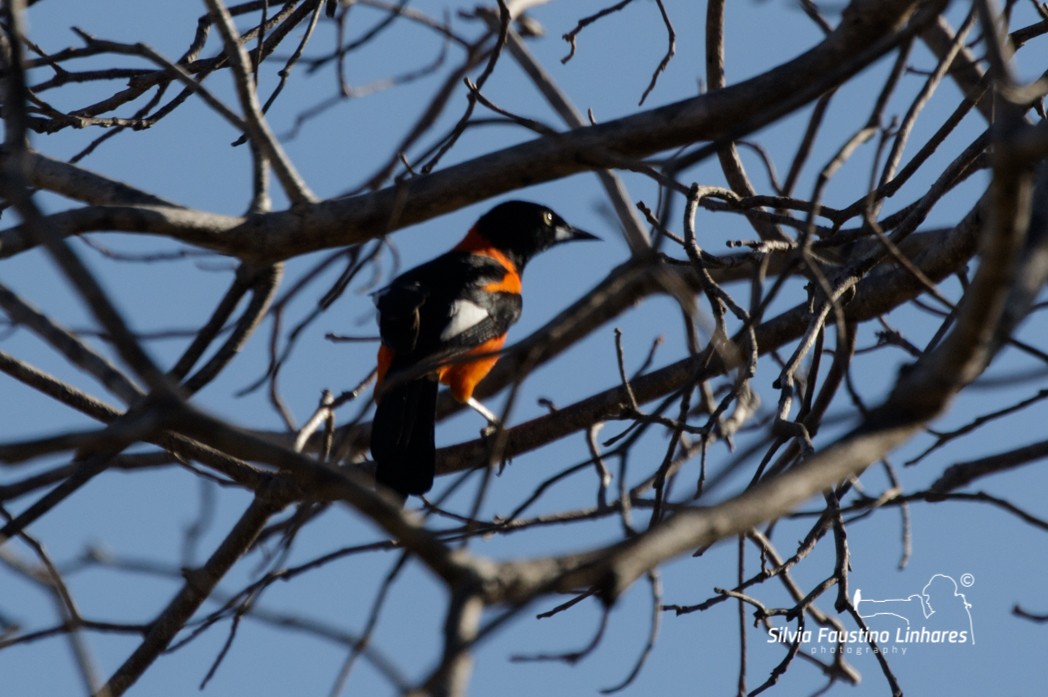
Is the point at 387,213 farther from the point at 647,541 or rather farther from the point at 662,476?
the point at 647,541

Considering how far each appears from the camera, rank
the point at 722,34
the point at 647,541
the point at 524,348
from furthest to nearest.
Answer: the point at 722,34, the point at 524,348, the point at 647,541

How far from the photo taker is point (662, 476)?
320 centimetres

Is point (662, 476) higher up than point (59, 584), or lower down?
higher up

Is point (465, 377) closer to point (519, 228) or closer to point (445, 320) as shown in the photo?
point (445, 320)

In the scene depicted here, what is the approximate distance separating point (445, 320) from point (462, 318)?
0.09 meters

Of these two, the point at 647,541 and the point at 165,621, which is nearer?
the point at 647,541

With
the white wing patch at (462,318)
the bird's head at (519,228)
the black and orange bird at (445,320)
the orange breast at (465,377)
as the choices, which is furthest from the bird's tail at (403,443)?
the bird's head at (519,228)

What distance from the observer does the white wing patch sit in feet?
19.0

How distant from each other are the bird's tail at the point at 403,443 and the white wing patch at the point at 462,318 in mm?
715

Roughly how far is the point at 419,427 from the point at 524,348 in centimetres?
293

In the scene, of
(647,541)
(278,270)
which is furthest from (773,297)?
(278,270)

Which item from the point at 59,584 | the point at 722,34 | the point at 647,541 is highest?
the point at 722,34

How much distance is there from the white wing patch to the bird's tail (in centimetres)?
72

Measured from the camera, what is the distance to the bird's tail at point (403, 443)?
480cm
